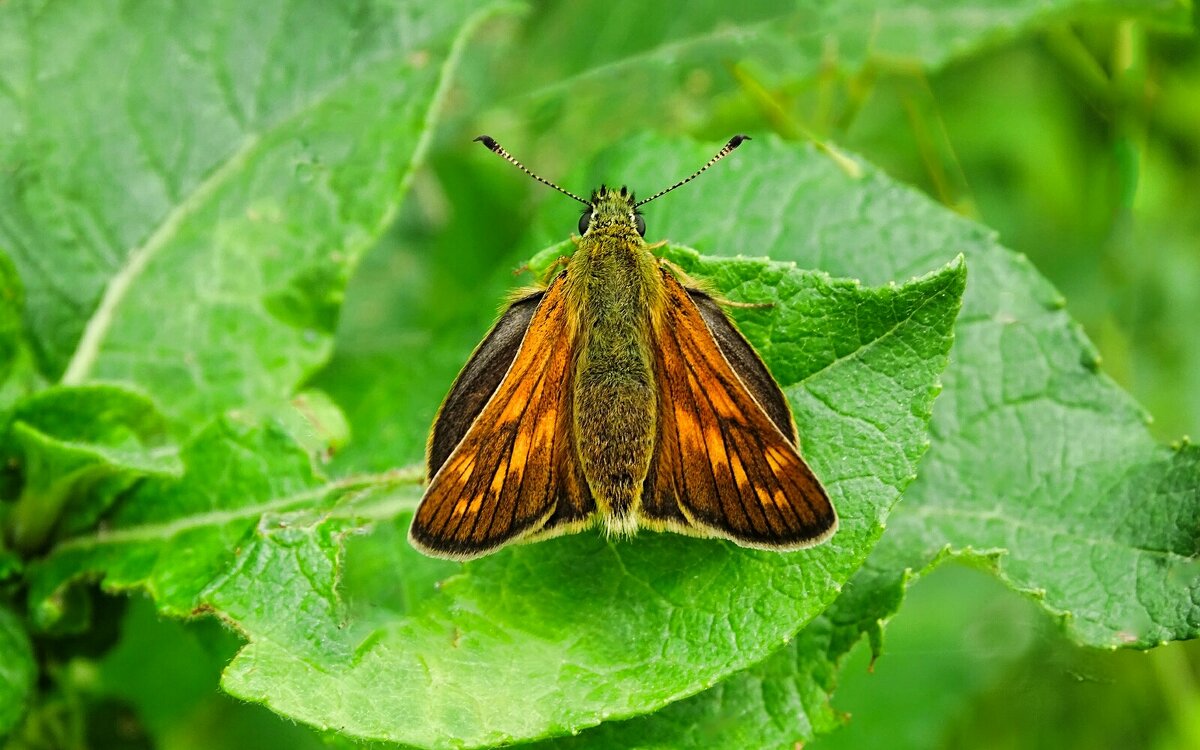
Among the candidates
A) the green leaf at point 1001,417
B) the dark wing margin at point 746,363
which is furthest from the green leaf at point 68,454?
the green leaf at point 1001,417

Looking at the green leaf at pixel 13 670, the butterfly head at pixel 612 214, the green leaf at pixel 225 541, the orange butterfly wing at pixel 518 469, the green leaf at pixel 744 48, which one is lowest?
the green leaf at pixel 13 670

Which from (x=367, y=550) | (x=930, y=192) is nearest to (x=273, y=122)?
(x=367, y=550)

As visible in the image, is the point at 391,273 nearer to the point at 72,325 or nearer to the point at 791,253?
the point at 72,325

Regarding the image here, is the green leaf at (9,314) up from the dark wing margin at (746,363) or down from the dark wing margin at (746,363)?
down

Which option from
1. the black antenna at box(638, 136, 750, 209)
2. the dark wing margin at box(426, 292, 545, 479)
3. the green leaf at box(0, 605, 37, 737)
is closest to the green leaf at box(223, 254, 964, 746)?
the dark wing margin at box(426, 292, 545, 479)

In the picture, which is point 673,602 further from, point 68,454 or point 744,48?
point 744,48

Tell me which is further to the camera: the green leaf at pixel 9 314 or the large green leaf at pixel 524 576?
the green leaf at pixel 9 314

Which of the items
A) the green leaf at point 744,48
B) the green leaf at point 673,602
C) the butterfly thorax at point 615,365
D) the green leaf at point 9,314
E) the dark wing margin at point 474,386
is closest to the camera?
the green leaf at point 673,602

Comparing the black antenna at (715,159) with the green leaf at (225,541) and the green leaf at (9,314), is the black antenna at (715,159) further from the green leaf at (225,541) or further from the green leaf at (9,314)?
the green leaf at (9,314)
